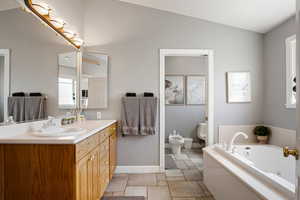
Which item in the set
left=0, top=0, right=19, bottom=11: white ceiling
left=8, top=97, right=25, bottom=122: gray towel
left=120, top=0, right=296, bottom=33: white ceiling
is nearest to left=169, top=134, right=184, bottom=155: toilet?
left=120, top=0, right=296, bottom=33: white ceiling

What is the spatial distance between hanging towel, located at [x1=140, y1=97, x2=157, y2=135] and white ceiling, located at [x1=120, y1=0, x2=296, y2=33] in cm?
152

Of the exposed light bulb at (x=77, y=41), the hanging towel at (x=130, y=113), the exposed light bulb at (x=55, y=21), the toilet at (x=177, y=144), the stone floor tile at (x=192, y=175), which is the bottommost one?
the stone floor tile at (x=192, y=175)

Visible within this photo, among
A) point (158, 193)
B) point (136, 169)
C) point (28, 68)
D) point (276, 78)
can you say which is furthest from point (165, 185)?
point (276, 78)

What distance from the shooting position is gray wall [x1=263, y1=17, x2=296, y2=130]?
2.59 meters

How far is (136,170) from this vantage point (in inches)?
119

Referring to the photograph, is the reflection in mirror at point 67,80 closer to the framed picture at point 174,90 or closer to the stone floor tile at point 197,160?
the stone floor tile at point 197,160

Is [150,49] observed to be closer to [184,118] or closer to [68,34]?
[68,34]

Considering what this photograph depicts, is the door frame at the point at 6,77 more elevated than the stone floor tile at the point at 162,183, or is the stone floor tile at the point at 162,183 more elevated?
the door frame at the point at 6,77

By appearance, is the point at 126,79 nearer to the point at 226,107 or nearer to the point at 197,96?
the point at 226,107

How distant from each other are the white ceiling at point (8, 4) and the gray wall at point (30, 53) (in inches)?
1.3

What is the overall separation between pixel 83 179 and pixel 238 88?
2.75 m

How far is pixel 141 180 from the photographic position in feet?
9.04

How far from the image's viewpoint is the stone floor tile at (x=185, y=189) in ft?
7.68

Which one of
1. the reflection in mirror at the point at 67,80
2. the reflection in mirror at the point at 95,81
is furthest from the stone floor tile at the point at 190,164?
the reflection in mirror at the point at 67,80
